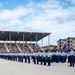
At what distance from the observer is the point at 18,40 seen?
71062mm

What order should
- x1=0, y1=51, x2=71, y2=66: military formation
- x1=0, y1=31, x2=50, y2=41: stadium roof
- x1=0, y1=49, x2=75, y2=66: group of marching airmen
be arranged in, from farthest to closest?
x1=0, y1=31, x2=50, y2=41: stadium roof, x1=0, y1=51, x2=71, y2=66: military formation, x1=0, y1=49, x2=75, y2=66: group of marching airmen

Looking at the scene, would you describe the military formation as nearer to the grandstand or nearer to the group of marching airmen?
the group of marching airmen

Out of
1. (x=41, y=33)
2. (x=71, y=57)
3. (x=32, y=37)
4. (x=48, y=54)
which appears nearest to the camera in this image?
(x=71, y=57)

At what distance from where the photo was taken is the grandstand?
64956mm

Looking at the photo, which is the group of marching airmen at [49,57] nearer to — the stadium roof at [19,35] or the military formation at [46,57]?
the military formation at [46,57]

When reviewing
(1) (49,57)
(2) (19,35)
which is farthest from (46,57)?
(2) (19,35)

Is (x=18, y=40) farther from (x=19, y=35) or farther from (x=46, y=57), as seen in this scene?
(x=46, y=57)

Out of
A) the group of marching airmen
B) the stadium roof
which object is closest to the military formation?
the group of marching airmen

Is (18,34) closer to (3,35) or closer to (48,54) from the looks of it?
(3,35)

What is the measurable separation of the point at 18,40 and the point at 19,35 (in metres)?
5.04

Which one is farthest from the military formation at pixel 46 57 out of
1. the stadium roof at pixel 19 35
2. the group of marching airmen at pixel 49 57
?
the stadium roof at pixel 19 35

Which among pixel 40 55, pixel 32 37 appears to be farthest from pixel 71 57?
pixel 32 37

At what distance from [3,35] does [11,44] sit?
6.02m

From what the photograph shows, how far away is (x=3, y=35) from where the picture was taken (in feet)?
215
